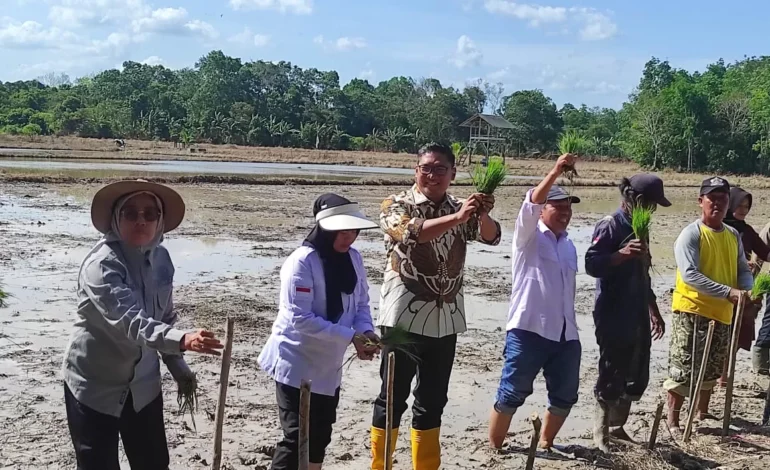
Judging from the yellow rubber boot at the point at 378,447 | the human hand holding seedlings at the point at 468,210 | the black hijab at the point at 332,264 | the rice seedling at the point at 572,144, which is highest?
the rice seedling at the point at 572,144

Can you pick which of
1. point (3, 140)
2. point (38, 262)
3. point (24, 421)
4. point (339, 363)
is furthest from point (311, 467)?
point (3, 140)

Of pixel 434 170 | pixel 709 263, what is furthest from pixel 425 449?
pixel 709 263

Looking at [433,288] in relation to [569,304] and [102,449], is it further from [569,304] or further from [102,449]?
[102,449]

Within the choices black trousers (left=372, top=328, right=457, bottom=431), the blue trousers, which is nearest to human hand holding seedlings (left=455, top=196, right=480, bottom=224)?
black trousers (left=372, top=328, right=457, bottom=431)

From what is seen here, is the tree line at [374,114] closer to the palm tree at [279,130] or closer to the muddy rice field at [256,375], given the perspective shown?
the palm tree at [279,130]

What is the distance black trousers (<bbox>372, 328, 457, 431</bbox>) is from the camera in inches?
157

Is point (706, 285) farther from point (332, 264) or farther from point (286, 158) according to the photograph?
point (286, 158)

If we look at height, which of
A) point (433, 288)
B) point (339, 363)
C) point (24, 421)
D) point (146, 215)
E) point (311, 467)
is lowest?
point (24, 421)

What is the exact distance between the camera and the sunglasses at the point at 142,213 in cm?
304

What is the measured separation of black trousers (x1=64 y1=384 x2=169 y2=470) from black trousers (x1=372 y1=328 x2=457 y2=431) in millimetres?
1204

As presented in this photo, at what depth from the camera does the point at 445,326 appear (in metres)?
3.99

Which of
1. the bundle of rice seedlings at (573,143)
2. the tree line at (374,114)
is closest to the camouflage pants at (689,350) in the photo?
the bundle of rice seedlings at (573,143)

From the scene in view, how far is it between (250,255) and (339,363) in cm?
917

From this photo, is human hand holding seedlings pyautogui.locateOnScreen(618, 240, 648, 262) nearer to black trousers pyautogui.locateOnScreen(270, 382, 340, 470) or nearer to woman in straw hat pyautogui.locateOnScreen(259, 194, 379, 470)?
woman in straw hat pyautogui.locateOnScreen(259, 194, 379, 470)
